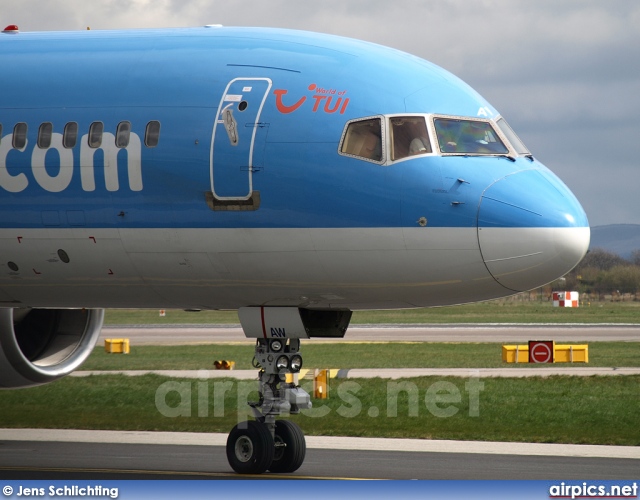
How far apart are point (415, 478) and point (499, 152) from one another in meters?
5.55

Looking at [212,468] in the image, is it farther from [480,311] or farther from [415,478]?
[480,311]

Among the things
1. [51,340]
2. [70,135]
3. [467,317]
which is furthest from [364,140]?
[467,317]

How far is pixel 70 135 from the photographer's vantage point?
19.0 m

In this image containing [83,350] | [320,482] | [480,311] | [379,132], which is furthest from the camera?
[480,311]

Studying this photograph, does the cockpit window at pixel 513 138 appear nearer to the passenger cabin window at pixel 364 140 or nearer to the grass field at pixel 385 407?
the passenger cabin window at pixel 364 140

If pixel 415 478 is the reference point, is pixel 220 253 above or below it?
above

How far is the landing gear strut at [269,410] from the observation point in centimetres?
1870

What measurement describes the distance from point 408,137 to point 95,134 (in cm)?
482

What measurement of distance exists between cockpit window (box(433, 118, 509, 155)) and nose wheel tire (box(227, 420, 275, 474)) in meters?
5.06

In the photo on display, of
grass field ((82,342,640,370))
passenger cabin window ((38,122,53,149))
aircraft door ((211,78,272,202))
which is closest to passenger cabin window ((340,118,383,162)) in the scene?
aircraft door ((211,78,272,202))

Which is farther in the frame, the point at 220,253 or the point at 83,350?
the point at 83,350

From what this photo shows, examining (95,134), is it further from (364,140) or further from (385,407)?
(385,407)

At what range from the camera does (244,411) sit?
30.6 meters

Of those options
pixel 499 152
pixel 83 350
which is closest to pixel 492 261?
pixel 499 152
